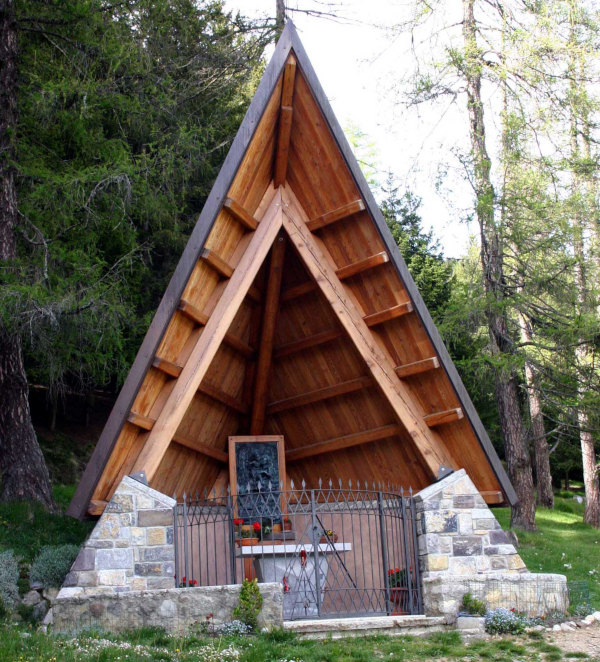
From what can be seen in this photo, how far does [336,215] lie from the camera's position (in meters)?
8.39

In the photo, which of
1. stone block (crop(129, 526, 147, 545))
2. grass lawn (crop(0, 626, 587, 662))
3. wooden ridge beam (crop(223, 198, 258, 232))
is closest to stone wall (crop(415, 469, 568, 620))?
grass lawn (crop(0, 626, 587, 662))

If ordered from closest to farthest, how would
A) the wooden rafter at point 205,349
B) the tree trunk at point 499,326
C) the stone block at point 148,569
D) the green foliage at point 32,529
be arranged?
the stone block at point 148,569
the wooden rafter at point 205,349
the green foliage at point 32,529
the tree trunk at point 499,326

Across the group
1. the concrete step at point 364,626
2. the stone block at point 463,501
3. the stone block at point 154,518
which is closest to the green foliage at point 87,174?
the stone block at point 154,518

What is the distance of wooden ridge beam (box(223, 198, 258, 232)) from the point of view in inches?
305

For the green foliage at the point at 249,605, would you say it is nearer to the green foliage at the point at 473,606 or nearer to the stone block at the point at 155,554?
the stone block at the point at 155,554

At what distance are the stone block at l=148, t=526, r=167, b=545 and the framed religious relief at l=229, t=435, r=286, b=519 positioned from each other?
2.48m

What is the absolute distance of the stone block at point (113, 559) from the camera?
23.4 feet

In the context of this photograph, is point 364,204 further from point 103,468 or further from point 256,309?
point 103,468

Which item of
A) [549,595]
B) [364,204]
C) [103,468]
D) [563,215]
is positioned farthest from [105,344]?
[563,215]

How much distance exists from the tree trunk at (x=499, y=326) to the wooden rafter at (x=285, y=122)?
17.5 ft

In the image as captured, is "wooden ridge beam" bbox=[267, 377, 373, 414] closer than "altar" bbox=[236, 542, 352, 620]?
No

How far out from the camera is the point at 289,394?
10273 millimetres

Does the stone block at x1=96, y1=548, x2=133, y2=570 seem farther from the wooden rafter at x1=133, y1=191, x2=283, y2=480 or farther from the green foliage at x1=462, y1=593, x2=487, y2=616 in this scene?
the green foliage at x1=462, y1=593, x2=487, y2=616

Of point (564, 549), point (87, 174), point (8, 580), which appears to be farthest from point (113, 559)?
point (564, 549)
